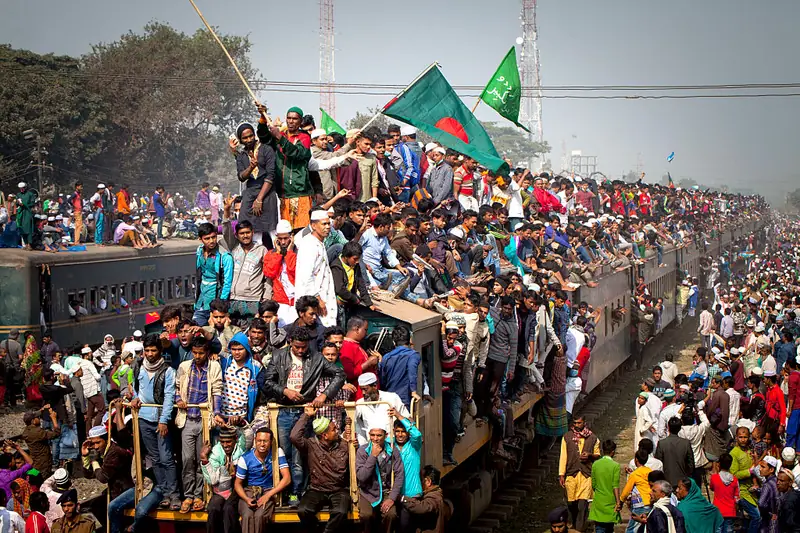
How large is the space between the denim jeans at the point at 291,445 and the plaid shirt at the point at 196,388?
2.56ft

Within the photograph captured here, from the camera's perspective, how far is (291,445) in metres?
9.92

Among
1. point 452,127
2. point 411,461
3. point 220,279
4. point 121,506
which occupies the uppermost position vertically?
point 452,127

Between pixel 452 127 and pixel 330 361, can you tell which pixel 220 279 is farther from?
pixel 452 127

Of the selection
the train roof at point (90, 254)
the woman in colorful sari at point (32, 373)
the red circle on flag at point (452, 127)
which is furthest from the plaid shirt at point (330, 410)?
the train roof at point (90, 254)

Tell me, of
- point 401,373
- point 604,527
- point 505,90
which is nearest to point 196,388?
point 401,373

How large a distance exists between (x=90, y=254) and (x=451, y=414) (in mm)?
15050

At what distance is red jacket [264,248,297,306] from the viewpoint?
1124 cm

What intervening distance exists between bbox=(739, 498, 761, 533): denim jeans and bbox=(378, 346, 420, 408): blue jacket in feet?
15.2

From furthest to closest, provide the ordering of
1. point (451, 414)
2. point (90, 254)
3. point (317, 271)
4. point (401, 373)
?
point (90, 254) → point (451, 414) → point (317, 271) → point (401, 373)

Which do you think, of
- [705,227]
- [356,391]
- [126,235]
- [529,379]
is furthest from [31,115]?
[356,391]

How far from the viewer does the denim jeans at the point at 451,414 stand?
12.4m

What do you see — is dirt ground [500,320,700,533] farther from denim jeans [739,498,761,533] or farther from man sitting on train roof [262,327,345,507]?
man sitting on train roof [262,327,345,507]

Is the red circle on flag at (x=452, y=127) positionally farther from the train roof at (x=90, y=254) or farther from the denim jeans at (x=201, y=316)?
the train roof at (x=90, y=254)

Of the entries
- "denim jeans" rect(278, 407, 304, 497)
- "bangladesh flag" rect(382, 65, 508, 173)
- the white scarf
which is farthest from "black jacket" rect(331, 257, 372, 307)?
"bangladesh flag" rect(382, 65, 508, 173)
